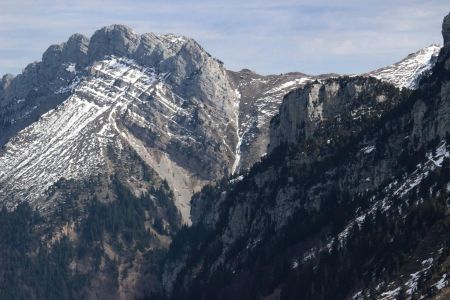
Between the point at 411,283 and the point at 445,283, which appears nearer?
the point at 445,283

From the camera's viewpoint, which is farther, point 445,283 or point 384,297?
point 384,297

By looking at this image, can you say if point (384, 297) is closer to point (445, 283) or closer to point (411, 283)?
point (411, 283)

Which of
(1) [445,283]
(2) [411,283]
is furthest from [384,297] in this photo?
(1) [445,283]

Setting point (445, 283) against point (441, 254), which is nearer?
point (445, 283)
